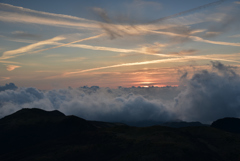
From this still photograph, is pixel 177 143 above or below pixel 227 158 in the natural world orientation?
above

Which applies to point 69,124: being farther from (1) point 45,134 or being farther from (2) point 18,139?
(2) point 18,139

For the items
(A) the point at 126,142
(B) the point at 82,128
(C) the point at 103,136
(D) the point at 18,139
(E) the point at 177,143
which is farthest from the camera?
(B) the point at 82,128

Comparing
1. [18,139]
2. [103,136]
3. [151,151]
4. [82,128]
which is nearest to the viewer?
[151,151]

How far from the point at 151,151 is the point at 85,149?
29.8m

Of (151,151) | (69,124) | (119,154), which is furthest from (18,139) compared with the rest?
(151,151)

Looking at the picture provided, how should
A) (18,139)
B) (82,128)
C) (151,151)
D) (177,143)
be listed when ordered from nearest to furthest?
(151,151)
(177,143)
(18,139)
(82,128)

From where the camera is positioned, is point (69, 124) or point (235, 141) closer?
point (235, 141)

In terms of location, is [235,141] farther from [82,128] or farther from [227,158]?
[82,128]

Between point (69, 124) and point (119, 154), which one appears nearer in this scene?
point (119, 154)

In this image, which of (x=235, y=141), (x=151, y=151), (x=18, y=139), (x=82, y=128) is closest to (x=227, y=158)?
(x=235, y=141)

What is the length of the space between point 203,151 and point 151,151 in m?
22.5

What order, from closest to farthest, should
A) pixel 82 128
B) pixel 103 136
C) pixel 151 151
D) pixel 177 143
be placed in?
1. pixel 151 151
2. pixel 177 143
3. pixel 103 136
4. pixel 82 128

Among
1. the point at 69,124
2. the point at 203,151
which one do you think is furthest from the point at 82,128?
the point at 203,151

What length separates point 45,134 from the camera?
5290 inches
